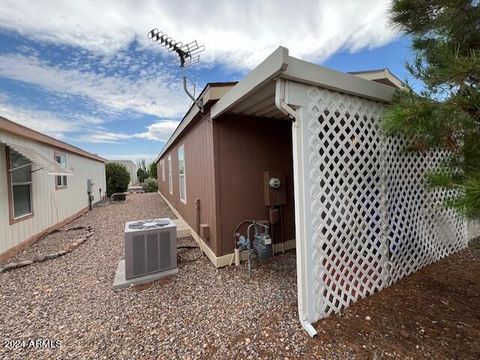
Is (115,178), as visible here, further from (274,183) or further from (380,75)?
(380,75)

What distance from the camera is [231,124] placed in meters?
3.80

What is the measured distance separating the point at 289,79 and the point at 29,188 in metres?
6.64

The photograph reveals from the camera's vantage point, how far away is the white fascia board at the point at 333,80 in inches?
82.3

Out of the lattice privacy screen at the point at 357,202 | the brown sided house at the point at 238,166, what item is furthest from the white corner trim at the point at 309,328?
the brown sided house at the point at 238,166

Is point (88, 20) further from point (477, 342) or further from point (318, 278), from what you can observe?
point (477, 342)

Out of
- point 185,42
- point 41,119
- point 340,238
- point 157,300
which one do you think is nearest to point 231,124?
point 185,42

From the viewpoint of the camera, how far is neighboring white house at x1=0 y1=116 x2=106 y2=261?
14.8ft

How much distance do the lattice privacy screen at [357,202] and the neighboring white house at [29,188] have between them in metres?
5.70

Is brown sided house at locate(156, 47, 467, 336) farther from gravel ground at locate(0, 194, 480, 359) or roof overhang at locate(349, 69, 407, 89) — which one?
roof overhang at locate(349, 69, 407, 89)

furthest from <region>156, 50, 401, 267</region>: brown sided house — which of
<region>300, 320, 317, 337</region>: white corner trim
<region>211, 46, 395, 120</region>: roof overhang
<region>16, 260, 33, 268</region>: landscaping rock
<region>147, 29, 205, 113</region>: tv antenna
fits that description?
<region>16, 260, 33, 268</region>: landscaping rock

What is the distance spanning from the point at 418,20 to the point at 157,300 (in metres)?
4.27

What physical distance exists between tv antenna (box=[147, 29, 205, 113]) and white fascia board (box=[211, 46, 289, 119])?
0.94 m

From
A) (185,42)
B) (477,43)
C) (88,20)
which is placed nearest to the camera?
(477,43)

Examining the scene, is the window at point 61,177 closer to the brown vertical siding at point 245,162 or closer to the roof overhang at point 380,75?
the brown vertical siding at point 245,162
